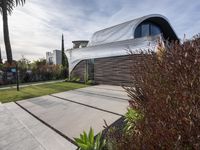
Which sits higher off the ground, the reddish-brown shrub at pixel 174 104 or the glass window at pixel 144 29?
the glass window at pixel 144 29

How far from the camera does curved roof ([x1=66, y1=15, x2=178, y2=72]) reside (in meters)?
11.2

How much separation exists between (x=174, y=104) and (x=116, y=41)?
11.2 metres

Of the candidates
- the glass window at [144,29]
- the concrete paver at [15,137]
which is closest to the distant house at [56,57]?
the glass window at [144,29]

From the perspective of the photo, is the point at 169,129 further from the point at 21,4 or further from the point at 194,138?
the point at 21,4

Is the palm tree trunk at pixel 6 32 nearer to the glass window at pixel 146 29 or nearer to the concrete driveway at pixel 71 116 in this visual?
the concrete driveway at pixel 71 116

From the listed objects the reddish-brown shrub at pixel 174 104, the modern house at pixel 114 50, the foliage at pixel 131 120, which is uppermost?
the modern house at pixel 114 50

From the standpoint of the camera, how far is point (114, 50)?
12.2 m

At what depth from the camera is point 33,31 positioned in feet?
43.1

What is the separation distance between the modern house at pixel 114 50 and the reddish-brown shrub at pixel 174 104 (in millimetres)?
8212

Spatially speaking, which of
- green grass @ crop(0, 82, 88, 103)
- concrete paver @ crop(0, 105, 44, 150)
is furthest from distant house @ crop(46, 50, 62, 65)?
concrete paver @ crop(0, 105, 44, 150)

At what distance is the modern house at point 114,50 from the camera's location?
11.6m

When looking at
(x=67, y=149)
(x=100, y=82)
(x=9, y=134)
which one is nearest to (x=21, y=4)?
(x=100, y=82)

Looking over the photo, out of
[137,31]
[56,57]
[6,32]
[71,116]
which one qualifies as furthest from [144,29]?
[56,57]

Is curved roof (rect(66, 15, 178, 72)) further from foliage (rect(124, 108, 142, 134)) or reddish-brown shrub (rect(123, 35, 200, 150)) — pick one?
reddish-brown shrub (rect(123, 35, 200, 150))
